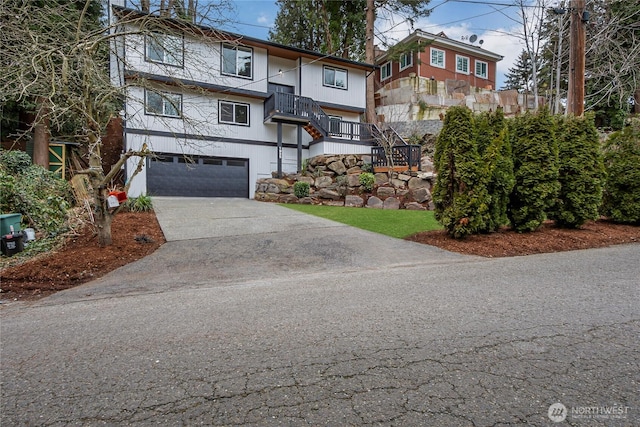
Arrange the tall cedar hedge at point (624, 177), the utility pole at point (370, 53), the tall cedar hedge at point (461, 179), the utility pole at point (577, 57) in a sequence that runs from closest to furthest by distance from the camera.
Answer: the tall cedar hedge at point (461, 179) → the tall cedar hedge at point (624, 177) → the utility pole at point (577, 57) → the utility pole at point (370, 53)

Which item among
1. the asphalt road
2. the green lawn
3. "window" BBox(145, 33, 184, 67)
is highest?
"window" BBox(145, 33, 184, 67)

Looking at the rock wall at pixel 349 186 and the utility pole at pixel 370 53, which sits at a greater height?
the utility pole at pixel 370 53

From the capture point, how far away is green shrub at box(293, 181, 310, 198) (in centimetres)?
1477

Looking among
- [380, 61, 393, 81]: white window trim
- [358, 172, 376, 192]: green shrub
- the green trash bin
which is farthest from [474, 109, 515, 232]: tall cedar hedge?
[380, 61, 393, 81]: white window trim

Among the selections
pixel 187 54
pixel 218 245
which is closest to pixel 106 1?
pixel 187 54

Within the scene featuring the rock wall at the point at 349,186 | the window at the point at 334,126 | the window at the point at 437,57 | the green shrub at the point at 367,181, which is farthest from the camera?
the window at the point at 437,57

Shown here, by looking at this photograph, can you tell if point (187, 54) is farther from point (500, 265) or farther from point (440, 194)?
point (500, 265)

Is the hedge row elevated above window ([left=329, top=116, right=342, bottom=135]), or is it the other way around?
window ([left=329, top=116, right=342, bottom=135])

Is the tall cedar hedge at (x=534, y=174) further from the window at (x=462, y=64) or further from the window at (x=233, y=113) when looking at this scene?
the window at (x=462, y=64)

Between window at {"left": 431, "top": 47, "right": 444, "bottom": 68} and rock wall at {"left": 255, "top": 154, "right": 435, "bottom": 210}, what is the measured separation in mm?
14961

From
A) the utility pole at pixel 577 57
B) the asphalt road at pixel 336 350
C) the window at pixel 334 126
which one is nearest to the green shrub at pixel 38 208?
the asphalt road at pixel 336 350

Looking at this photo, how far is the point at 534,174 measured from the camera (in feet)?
24.1

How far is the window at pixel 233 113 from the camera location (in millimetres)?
16875

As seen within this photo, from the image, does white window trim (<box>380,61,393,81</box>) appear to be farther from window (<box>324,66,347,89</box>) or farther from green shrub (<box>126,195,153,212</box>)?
green shrub (<box>126,195,153,212</box>)
